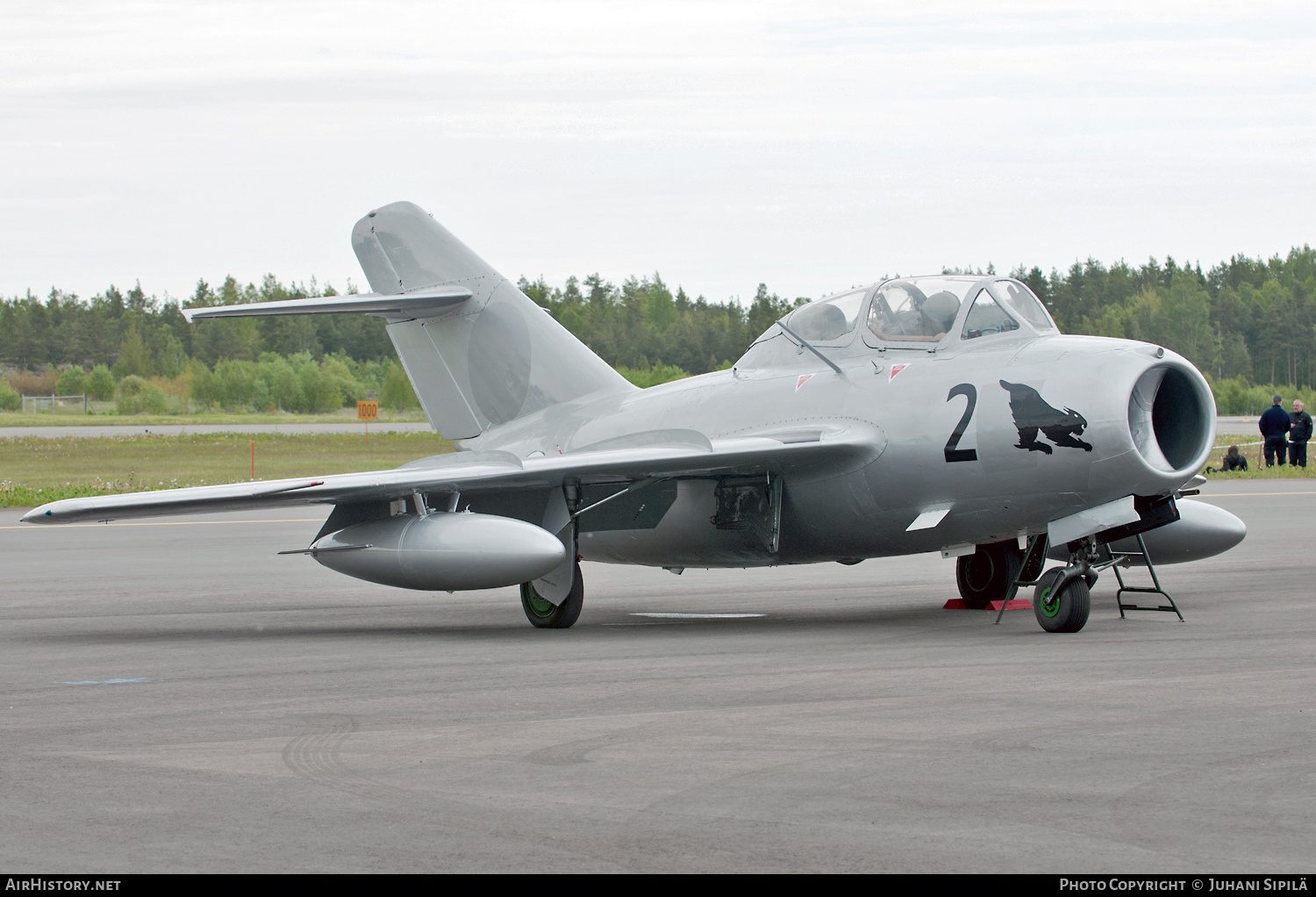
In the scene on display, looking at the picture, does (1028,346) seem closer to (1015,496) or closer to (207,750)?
(1015,496)

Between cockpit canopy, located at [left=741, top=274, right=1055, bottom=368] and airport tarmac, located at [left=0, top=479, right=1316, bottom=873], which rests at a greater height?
cockpit canopy, located at [left=741, top=274, right=1055, bottom=368]

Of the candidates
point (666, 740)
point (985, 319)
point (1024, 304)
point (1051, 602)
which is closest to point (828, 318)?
point (985, 319)

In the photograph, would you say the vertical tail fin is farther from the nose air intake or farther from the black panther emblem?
the nose air intake

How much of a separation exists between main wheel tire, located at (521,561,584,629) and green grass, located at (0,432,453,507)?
20.2 m

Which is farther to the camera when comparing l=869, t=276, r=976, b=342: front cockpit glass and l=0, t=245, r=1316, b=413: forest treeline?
l=0, t=245, r=1316, b=413: forest treeline

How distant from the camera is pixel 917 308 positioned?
476 inches

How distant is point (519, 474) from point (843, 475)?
272 centimetres

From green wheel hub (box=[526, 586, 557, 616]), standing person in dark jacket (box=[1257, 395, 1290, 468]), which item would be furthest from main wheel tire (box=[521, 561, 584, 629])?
standing person in dark jacket (box=[1257, 395, 1290, 468])

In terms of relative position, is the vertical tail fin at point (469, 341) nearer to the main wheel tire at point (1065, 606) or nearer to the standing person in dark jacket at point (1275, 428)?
the main wheel tire at point (1065, 606)

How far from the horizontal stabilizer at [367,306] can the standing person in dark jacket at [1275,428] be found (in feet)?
85.8

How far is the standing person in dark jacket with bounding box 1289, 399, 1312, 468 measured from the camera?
115 feet

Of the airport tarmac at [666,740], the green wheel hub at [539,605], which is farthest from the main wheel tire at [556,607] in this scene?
the airport tarmac at [666,740]

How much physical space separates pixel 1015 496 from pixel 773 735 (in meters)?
4.68

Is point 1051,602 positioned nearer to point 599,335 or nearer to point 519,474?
point 519,474
